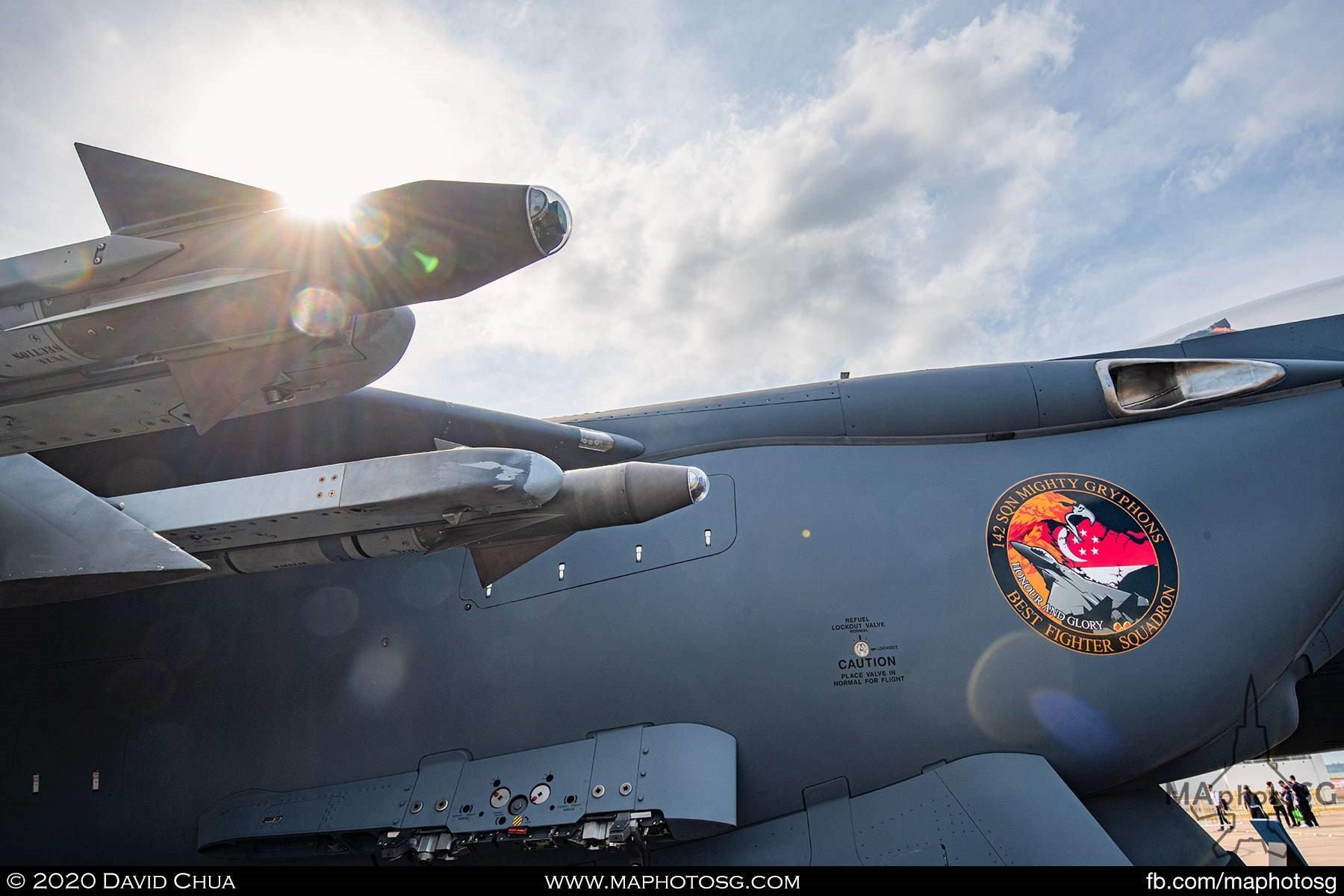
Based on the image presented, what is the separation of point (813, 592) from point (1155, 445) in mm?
3378

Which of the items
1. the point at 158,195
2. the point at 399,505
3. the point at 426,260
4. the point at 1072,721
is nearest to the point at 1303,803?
the point at 1072,721

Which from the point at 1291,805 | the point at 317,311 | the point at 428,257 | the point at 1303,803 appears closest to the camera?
the point at 428,257

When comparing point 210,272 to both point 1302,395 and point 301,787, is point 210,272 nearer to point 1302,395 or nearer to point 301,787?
point 301,787

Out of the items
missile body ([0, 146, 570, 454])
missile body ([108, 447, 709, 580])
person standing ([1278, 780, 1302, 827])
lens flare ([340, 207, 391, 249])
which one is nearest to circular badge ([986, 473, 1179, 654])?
missile body ([108, 447, 709, 580])

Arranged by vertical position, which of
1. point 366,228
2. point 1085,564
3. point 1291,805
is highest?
point 366,228

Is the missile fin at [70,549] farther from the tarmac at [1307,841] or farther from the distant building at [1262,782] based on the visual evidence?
the distant building at [1262,782]

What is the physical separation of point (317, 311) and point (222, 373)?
75 cm

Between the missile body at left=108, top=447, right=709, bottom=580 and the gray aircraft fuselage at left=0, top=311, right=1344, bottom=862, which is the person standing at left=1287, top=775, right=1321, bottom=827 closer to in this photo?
the gray aircraft fuselage at left=0, top=311, right=1344, bottom=862

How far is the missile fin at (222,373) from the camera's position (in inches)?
162

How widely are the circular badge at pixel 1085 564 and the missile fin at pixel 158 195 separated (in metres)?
5.79

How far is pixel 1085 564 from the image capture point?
19.6ft

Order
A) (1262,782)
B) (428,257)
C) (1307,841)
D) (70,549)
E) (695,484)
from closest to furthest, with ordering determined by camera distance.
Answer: (428,257)
(70,549)
(695,484)
(1307,841)
(1262,782)

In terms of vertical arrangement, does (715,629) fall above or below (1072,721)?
above

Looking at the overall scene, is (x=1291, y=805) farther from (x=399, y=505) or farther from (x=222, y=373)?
(x=222, y=373)
